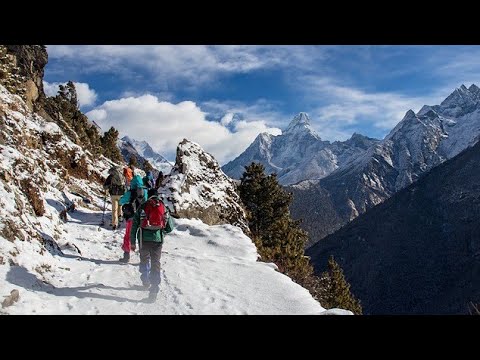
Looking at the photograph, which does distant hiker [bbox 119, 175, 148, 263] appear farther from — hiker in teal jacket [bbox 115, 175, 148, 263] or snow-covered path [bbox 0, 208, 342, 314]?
snow-covered path [bbox 0, 208, 342, 314]

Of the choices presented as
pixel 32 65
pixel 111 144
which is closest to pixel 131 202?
pixel 32 65

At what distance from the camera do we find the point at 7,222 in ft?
33.2

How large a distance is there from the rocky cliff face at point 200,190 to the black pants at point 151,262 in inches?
362

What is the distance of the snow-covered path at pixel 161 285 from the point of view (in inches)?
352

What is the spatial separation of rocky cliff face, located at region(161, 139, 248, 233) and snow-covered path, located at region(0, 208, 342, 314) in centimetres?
450

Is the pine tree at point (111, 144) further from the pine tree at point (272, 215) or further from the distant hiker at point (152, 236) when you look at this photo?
the distant hiker at point (152, 236)

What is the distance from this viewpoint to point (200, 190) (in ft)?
73.0

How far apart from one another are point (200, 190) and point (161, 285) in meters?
11.4

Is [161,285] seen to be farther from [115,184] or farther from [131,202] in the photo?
[115,184]

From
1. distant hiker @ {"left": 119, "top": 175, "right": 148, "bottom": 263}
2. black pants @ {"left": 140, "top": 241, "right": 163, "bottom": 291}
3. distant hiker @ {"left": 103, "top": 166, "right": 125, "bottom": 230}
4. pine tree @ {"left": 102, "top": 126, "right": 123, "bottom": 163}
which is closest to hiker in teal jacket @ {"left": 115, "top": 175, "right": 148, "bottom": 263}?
distant hiker @ {"left": 119, "top": 175, "right": 148, "bottom": 263}
